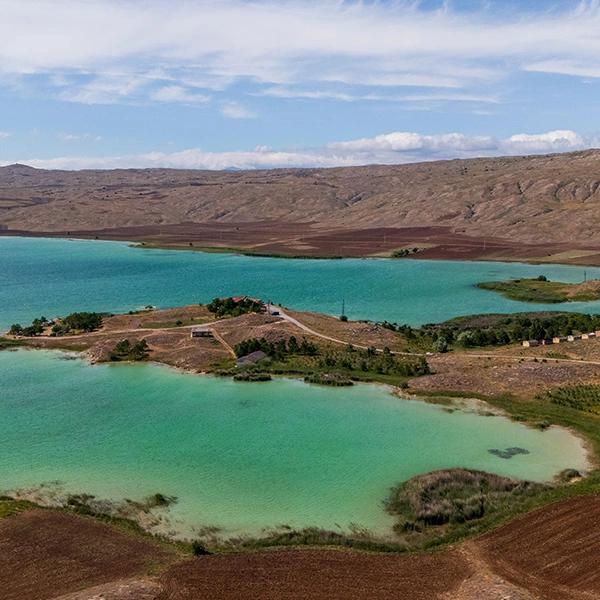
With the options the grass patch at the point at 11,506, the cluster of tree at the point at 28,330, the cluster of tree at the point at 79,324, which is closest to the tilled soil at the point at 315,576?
the grass patch at the point at 11,506

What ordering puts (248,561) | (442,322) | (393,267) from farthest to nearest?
(393,267)
(442,322)
(248,561)

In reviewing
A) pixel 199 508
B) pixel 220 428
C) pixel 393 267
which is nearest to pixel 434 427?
pixel 220 428

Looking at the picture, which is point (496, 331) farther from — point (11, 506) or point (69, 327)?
point (11, 506)

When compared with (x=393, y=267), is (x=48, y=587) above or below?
below

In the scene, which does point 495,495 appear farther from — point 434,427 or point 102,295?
point 102,295

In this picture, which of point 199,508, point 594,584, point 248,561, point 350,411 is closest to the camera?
point 594,584

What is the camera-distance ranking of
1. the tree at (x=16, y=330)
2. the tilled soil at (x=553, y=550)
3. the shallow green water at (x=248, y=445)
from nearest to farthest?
the tilled soil at (x=553, y=550) < the shallow green water at (x=248, y=445) < the tree at (x=16, y=330)


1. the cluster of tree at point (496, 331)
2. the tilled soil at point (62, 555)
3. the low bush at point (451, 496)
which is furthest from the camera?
the cluster of tree at point (496, 331)

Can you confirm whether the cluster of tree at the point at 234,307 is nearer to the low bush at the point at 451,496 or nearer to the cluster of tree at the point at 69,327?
the cluster of tree at the point at 69,327
